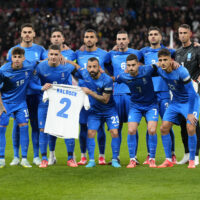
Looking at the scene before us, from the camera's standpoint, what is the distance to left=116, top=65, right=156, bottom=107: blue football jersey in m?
8.25

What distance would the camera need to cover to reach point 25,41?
9078 mm

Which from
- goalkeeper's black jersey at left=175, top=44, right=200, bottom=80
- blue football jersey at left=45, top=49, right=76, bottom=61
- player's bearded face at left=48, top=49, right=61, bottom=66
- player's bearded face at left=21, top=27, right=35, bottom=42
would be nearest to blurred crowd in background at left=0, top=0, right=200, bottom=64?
blue football jersey at left=45, top=49, right=76, bottom=61

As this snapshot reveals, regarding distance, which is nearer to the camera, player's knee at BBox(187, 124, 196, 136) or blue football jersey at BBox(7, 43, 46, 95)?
player's knee at BBox(187, 124, 196, 136)

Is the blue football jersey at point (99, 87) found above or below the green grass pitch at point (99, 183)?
above

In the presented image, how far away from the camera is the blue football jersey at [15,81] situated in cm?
840

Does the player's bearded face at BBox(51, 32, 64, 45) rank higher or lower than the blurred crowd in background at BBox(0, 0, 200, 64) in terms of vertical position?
higher

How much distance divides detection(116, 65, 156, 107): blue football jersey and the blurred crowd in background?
13.2 meters

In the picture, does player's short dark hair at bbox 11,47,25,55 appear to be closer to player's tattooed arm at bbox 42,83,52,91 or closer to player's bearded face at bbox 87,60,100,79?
player's tattooed arm at bbox 42,83,52,91

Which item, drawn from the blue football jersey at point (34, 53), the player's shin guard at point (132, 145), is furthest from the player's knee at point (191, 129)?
the blue football jersey at point (34, 53)

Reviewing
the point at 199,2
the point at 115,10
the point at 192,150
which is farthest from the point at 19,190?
the point at 199,2

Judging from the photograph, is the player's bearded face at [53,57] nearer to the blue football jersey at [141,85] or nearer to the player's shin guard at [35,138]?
the blue football jersey at [141,85]

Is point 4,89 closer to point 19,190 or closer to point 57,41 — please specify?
point 57,41

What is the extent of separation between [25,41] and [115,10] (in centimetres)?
1529

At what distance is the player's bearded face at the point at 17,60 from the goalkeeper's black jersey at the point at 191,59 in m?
2.52
